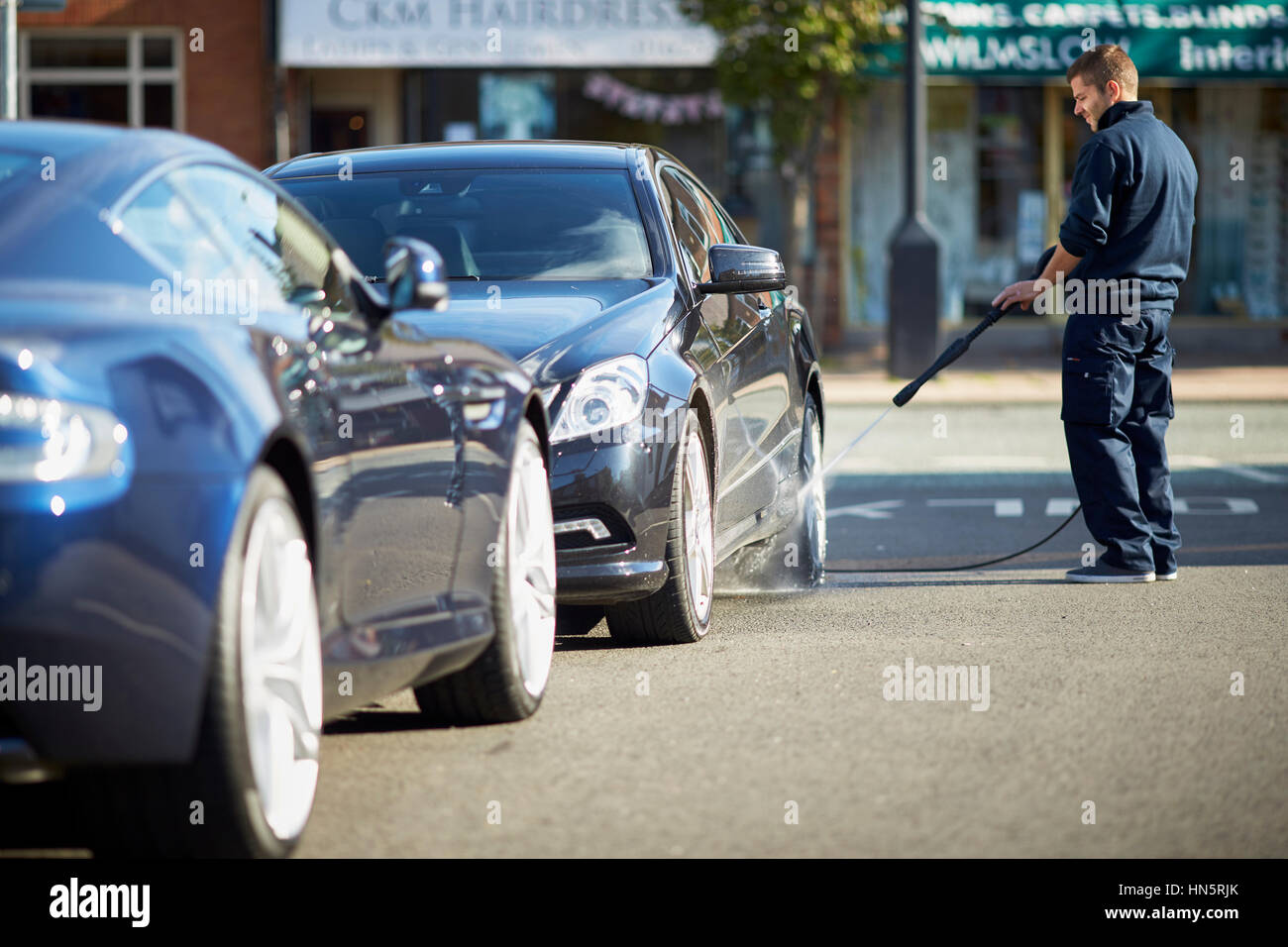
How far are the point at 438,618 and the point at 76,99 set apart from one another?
2022cm

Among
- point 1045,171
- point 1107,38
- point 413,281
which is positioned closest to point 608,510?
point 413,281

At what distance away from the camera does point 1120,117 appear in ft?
26.0

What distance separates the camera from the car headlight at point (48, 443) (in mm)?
3082

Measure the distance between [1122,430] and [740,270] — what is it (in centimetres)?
198

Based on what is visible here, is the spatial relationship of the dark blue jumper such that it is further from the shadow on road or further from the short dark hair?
the shadow on road

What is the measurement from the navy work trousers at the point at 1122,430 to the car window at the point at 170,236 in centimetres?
450

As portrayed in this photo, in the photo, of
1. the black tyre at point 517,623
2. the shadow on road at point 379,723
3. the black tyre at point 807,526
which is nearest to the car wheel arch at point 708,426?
the black tyre at point 517,623

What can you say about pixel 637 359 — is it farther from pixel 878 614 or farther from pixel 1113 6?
pixel 1113 6

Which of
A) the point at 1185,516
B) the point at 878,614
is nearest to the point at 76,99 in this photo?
the point at 1185,516

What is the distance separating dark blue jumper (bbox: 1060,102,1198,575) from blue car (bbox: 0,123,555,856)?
3.35m

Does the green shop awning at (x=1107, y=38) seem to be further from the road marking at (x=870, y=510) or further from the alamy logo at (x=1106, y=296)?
the alamy logo at (x=1106, y=296)

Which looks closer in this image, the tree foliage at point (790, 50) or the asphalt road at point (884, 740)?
the asphalt road at point (884, 740)

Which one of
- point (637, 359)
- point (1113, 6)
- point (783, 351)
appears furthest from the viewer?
point (1113, 6)

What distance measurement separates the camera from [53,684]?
10.3ft
